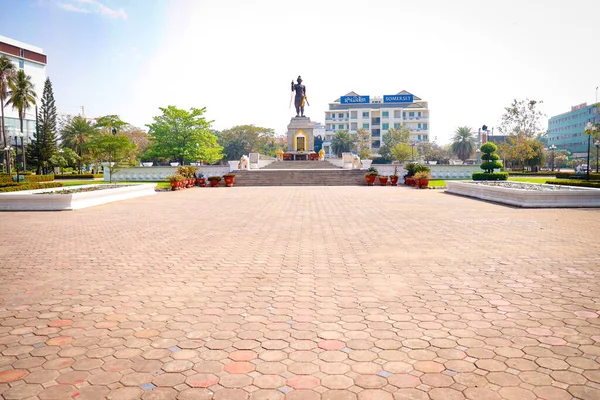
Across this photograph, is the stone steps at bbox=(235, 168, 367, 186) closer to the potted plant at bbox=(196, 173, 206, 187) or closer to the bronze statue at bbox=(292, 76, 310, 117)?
the potted plant at bbox=(196, 173, 206, 187)

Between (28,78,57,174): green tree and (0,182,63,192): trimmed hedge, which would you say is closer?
(0,182,63,192): trimmed hedge

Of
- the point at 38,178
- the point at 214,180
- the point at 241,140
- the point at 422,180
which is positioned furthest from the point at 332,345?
the point at 241,140

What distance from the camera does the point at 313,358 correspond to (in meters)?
3.95

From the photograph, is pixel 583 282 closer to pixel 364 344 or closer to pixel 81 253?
pixel 364 344

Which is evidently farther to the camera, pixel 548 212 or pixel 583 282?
pixel 548 212

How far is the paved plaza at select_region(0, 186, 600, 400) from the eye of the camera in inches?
139

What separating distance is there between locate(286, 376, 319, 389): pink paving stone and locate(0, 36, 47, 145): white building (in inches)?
3156

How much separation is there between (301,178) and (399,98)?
82.9 metres

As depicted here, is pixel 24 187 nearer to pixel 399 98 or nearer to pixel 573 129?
pixel 399 98

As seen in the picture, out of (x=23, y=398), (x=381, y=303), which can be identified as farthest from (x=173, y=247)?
(x=23, y=398)

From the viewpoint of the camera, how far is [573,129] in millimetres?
123812

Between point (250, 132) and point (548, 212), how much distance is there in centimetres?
7900

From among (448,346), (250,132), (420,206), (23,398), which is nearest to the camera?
(23,398)

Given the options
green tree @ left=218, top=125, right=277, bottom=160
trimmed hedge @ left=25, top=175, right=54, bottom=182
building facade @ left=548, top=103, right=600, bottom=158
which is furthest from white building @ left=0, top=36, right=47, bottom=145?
building facade @ left=548, top=103, right=600, bottom=158
